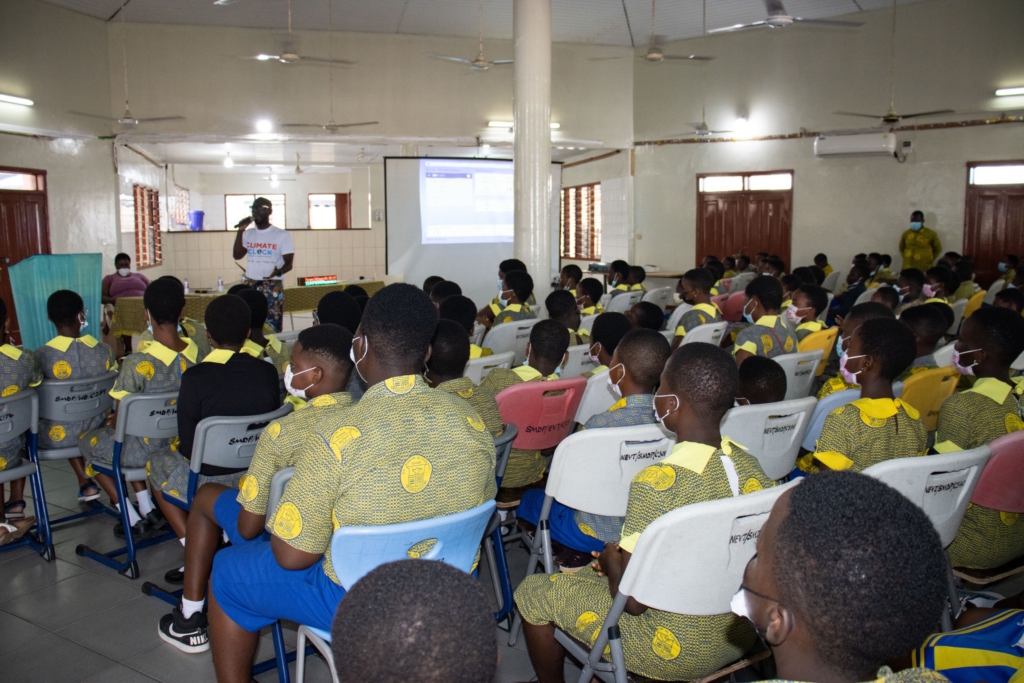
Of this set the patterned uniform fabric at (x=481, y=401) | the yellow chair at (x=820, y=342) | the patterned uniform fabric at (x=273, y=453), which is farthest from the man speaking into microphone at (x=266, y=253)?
the patterned uniform fabric at (x=273, y=453)

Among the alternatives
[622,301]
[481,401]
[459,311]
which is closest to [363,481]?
[481,401]

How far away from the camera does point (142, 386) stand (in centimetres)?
325

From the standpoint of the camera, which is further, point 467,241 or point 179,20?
point 467,241

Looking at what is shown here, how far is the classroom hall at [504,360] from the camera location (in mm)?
1708

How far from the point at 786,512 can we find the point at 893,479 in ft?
3.09

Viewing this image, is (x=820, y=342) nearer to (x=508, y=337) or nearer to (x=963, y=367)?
(x=963, y=367)

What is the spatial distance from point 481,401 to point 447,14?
9.05 m

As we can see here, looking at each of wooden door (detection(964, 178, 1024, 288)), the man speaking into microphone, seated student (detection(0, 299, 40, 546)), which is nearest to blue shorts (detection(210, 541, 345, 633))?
seated student (detection(0, 299, 40, 546))

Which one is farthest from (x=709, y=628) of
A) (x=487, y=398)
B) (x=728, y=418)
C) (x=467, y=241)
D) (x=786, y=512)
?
(x=467, y=241)

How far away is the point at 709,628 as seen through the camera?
5.81 feet

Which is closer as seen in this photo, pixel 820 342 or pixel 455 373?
pixel 455 373

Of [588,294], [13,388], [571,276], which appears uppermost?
[571,276]

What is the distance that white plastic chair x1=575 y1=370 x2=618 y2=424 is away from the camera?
3.23 metres

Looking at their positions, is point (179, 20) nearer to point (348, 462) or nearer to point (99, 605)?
point (99, 605)
